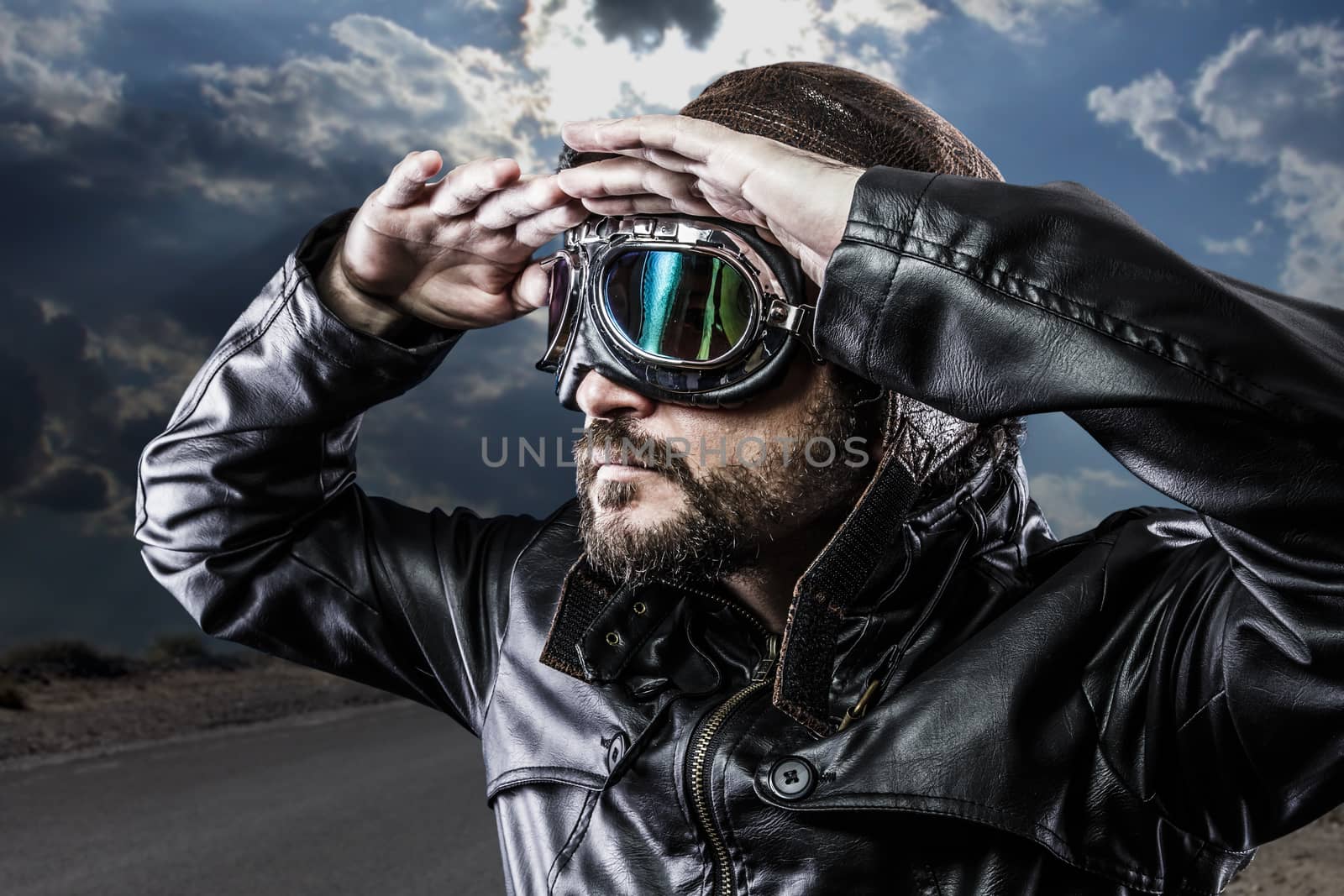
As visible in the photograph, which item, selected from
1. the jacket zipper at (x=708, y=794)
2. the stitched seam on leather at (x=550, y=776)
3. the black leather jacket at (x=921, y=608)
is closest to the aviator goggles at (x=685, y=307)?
the black leather jacket at (x=921, y=608)

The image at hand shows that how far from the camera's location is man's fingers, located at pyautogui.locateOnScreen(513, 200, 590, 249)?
2.45 meters

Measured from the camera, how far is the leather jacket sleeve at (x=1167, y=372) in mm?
1584

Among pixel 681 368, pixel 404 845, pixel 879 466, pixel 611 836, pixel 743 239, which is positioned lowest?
pixel 404 845

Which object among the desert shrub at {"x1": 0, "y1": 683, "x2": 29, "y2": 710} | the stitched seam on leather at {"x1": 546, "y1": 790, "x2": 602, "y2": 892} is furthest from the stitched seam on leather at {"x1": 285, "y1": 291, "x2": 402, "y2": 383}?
the desert shrub at {"x1": 0, "y1": 683, "x2": 29, "y2": 710}

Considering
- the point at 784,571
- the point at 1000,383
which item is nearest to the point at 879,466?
the point at 784,571

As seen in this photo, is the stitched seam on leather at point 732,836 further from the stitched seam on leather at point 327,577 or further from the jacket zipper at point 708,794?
the stitched seam on leather at point 327,577

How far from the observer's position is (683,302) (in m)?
2.44

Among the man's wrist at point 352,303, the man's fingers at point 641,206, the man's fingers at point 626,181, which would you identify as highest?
the man's fingers at point 626,181

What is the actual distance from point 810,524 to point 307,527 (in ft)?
4.16

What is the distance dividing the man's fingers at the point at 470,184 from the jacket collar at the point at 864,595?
84cm

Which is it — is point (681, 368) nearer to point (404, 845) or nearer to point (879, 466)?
point (879, 466)

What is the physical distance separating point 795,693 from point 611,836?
0.52m

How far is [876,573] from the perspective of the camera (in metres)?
2.33

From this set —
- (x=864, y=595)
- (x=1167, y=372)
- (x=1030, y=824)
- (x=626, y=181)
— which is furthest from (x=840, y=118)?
(x=1030, y=824)
